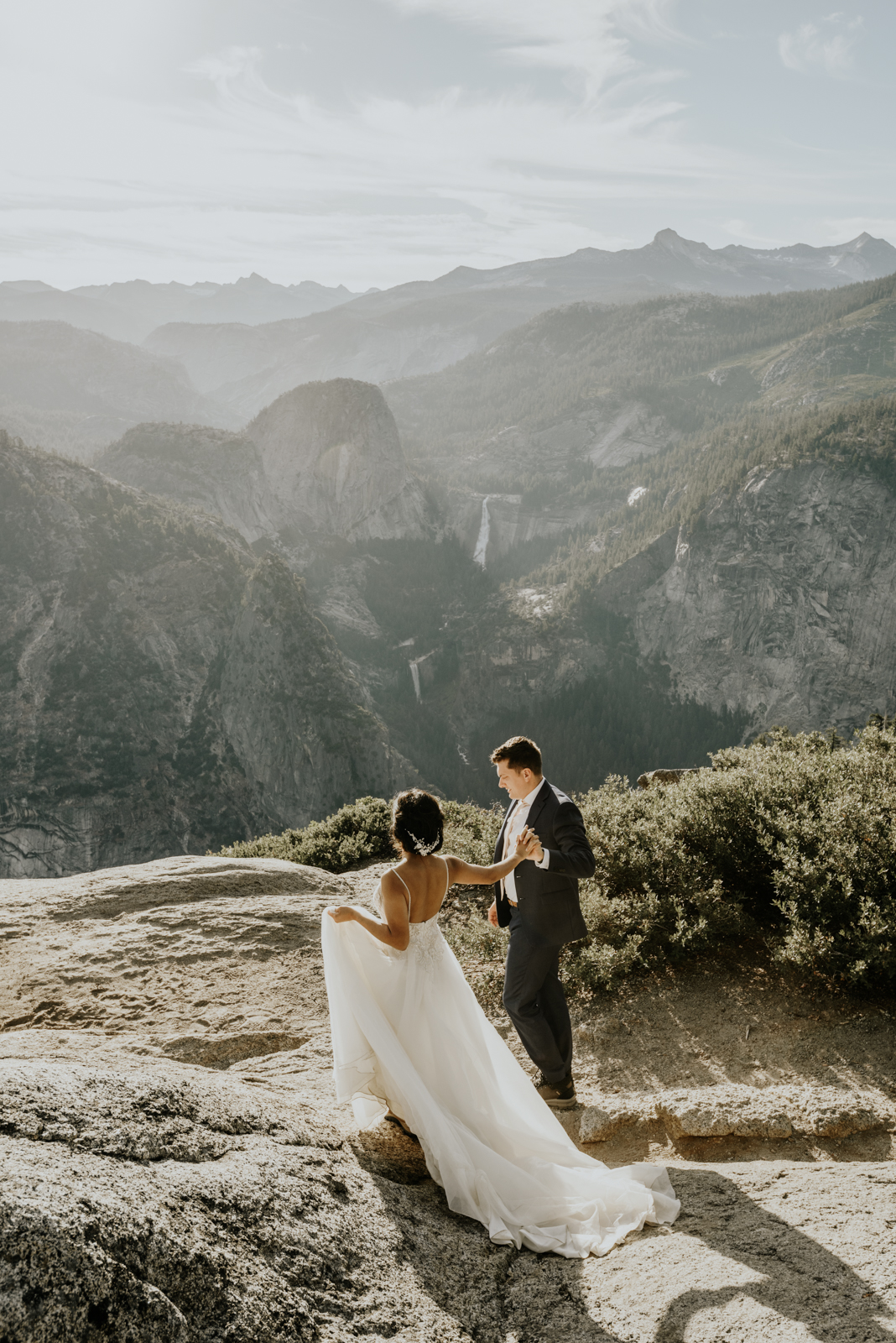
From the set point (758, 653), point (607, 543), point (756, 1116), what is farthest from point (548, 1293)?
point (607, 543)

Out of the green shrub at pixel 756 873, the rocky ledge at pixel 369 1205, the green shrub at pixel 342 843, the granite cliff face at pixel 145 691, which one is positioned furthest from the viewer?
the granite cliff face at pixel 145 691

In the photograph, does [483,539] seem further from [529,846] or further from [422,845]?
[422,845]

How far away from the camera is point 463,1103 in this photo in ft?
13.1

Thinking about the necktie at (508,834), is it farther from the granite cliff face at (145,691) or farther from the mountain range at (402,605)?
the mountain range at (402,605)

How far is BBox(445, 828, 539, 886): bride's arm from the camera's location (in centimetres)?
435

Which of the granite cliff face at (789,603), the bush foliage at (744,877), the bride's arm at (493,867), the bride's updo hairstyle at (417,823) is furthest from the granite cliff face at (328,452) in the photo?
the bride's updo hairstyle at (417,823)

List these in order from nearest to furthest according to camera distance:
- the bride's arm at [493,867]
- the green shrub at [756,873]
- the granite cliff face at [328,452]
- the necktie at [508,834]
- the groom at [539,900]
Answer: the bride's arm at [493,867]
the groom at [539,900]
the necktie at [508,834]
the green shrub at [756,873]
the granite cliff face at [328,452]

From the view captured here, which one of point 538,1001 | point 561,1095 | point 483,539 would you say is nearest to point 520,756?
point 538,1001

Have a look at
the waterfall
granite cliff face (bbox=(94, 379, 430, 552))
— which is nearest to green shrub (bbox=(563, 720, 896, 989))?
granite cliff face (bbox=(94, 379, 430, 552))

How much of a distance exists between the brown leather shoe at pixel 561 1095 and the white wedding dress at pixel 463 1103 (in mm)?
1071

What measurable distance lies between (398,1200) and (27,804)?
68.3m

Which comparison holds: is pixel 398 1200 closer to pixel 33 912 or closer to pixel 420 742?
pixel 33 912

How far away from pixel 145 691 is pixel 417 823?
73.0 metres

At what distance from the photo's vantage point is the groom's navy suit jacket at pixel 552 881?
462 cm
